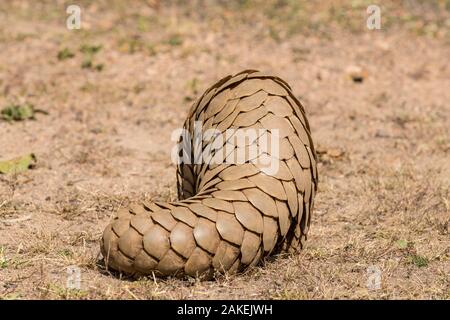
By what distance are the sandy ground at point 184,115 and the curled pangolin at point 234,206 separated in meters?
0.11

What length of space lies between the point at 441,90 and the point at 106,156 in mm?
3457

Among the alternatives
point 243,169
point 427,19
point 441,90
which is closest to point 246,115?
point 243,169

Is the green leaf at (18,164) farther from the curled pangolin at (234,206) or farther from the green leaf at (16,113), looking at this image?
the curled pangolin at (234,206)

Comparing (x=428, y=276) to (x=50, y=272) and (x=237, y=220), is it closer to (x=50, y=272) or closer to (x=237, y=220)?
(x=237, y=220)

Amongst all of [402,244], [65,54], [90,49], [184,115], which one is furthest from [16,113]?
[402,244]

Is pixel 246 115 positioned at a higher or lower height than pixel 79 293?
higher

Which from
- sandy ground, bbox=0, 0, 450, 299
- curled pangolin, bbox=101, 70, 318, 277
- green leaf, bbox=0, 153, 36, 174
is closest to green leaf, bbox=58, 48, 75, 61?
sandy ground, bbox=0, 0, 450, 299

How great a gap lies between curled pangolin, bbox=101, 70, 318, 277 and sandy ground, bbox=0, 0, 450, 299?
0.37 ft

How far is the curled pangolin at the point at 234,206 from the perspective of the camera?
3.13 m

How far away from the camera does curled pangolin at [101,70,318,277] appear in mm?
3135

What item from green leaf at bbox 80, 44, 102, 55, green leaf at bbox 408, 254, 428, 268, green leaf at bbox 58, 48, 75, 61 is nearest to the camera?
green leaf at bbox 408, 254, 428, 268

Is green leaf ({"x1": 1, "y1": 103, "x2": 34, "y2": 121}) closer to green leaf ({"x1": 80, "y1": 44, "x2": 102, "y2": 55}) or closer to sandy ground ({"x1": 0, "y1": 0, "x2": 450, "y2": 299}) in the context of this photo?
sandy ground ({"x1": 0, "y1": 0, "x2": 450, "y2": 299})

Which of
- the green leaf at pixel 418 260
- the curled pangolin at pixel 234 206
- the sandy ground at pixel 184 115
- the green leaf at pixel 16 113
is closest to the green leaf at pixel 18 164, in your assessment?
the sandy ground at pixel 184 115

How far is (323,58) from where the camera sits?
8.02 meters
